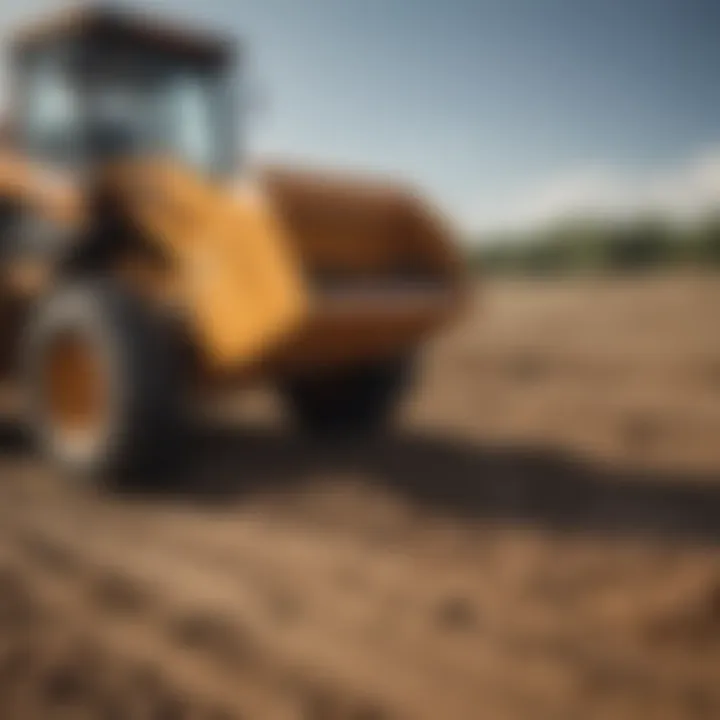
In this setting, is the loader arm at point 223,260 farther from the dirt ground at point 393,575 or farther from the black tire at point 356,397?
the black tire at point 356,397

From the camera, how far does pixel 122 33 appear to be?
3.54 metres

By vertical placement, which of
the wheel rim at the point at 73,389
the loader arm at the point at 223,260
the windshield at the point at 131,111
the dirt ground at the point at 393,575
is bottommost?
the dirt ground at the point at 393,575

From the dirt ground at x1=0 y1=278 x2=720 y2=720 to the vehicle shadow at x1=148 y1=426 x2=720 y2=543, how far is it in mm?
13

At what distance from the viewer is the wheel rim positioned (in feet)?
11.0

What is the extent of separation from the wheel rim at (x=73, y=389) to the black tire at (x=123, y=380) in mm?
36

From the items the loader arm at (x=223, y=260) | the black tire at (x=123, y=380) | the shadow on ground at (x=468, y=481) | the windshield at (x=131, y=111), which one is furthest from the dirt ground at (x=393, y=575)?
the windshield at (x=131, y=111)

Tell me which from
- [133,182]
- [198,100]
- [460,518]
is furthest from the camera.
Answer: [198,100]

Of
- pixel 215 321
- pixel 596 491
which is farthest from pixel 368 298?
pixel 596 491

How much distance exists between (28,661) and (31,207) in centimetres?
226

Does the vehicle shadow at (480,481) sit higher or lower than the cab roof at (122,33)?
lower

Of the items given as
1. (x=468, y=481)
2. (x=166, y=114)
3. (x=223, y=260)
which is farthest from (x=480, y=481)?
(x=166, y=114)

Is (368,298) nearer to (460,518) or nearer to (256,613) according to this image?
(460,518)

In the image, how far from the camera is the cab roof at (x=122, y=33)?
3.40 m

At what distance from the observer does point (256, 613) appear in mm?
2094
